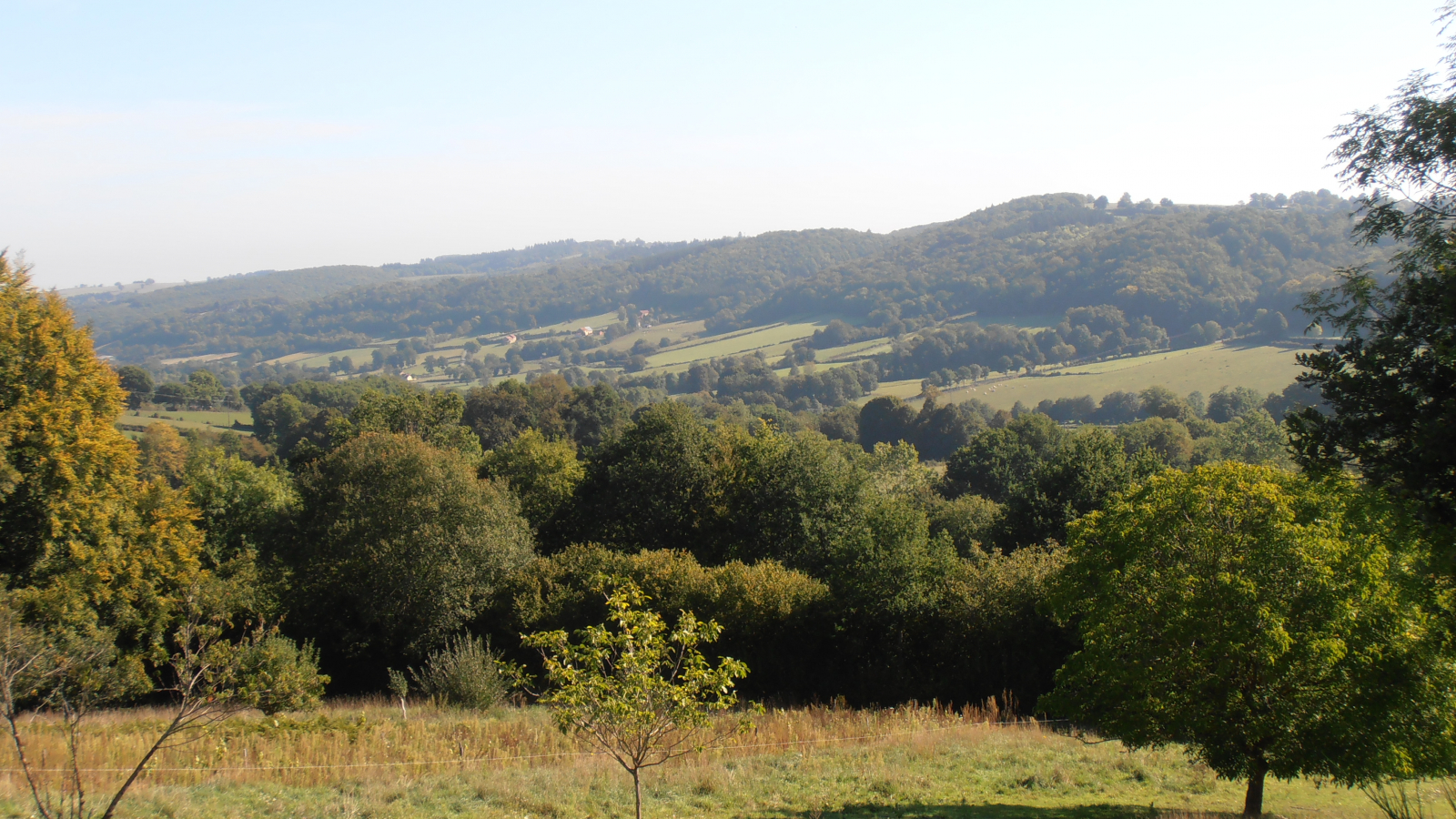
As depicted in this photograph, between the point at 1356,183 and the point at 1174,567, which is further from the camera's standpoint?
the point at 1174,567

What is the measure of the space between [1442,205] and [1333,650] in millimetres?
4616

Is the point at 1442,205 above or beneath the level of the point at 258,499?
above

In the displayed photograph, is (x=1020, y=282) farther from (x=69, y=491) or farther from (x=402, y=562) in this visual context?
(x=69, y=491)

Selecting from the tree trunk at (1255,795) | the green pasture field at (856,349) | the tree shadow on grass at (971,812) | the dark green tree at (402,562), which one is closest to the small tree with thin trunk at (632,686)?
the tree shadow on grass at (971,812)

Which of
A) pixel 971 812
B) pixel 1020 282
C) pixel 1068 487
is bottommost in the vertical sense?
pixel 1068 487

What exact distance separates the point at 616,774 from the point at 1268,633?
8305 mm

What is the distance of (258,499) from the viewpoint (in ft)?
95.2

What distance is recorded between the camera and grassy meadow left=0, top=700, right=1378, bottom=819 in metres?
9.43

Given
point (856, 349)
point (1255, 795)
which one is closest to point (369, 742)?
point (1255, 795)

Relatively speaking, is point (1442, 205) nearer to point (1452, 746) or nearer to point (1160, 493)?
point (1160, 493)

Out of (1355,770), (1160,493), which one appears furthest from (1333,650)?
(1160,493)

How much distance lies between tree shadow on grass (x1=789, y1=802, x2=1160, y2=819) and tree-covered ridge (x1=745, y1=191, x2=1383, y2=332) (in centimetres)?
8419

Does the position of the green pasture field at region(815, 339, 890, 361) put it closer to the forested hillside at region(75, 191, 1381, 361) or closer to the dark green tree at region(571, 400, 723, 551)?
the forested hillside at region(75, 191, 1381, 361)

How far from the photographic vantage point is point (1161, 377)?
83688 millimetres
